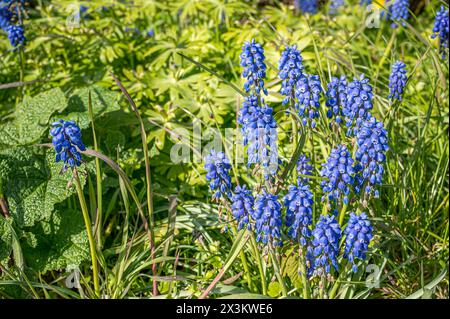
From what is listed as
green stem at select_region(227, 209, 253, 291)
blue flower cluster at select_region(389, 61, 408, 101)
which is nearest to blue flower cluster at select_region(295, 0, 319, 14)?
blue flower cluster at select_region(389, 61, 408, 101)

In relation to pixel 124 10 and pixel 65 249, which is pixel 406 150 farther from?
pixel 124 10

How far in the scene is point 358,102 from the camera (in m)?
2.81

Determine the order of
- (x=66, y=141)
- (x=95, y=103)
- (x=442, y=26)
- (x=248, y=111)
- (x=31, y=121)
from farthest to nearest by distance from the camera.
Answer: (x=442, y=26)
(x=95, y=103)
(x=31, y=121)
(x=248, y=111)
(x=66, y=141)

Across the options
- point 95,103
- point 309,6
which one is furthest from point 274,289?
point 309,6

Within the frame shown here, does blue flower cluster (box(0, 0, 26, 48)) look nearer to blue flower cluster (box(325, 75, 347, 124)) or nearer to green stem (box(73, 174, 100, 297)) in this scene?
green stem (box(73, 174, 100, 297))

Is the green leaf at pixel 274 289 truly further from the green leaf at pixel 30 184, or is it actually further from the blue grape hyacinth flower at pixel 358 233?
the green leaf at pixel 30 184

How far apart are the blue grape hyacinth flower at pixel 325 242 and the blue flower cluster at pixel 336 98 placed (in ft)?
2.02

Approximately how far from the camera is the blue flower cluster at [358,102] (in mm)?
2827

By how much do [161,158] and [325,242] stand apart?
191 cm

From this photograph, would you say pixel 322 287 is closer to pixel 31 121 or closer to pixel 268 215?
pixel 268 215

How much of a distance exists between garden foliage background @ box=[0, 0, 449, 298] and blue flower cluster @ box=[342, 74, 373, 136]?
359 mm
